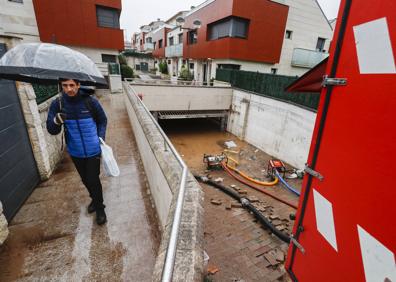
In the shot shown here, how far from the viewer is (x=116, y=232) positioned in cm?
250

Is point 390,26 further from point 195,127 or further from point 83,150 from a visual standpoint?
point 195,127

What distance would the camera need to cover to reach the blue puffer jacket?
226cm

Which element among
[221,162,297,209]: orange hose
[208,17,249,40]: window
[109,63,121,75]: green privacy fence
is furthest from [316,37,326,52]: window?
[109,63,121,75]: green privacy fence

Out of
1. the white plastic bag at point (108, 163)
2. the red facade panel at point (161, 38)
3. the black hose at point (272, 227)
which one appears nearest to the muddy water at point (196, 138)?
the black hose at point (272, 227)

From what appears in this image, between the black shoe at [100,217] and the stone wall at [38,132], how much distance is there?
1601 millimetres

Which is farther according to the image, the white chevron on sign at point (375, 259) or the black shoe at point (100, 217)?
the black shoe at point (100, 217)

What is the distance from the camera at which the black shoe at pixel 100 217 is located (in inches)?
102

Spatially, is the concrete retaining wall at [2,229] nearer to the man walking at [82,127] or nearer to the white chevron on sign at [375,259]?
the man walking at [82,127]

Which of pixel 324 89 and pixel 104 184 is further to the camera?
pixel 104 184

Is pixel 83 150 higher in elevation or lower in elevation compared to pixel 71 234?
higher

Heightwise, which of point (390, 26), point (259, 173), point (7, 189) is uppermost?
point (390, 26)

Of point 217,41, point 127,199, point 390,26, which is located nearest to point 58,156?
point 127,199

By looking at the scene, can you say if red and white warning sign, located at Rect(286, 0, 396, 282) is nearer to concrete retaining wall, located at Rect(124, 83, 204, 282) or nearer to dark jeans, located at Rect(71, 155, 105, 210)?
concrete retaining wall, located at Rect(124, 83, 204, 282)

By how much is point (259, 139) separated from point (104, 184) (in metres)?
10.0
